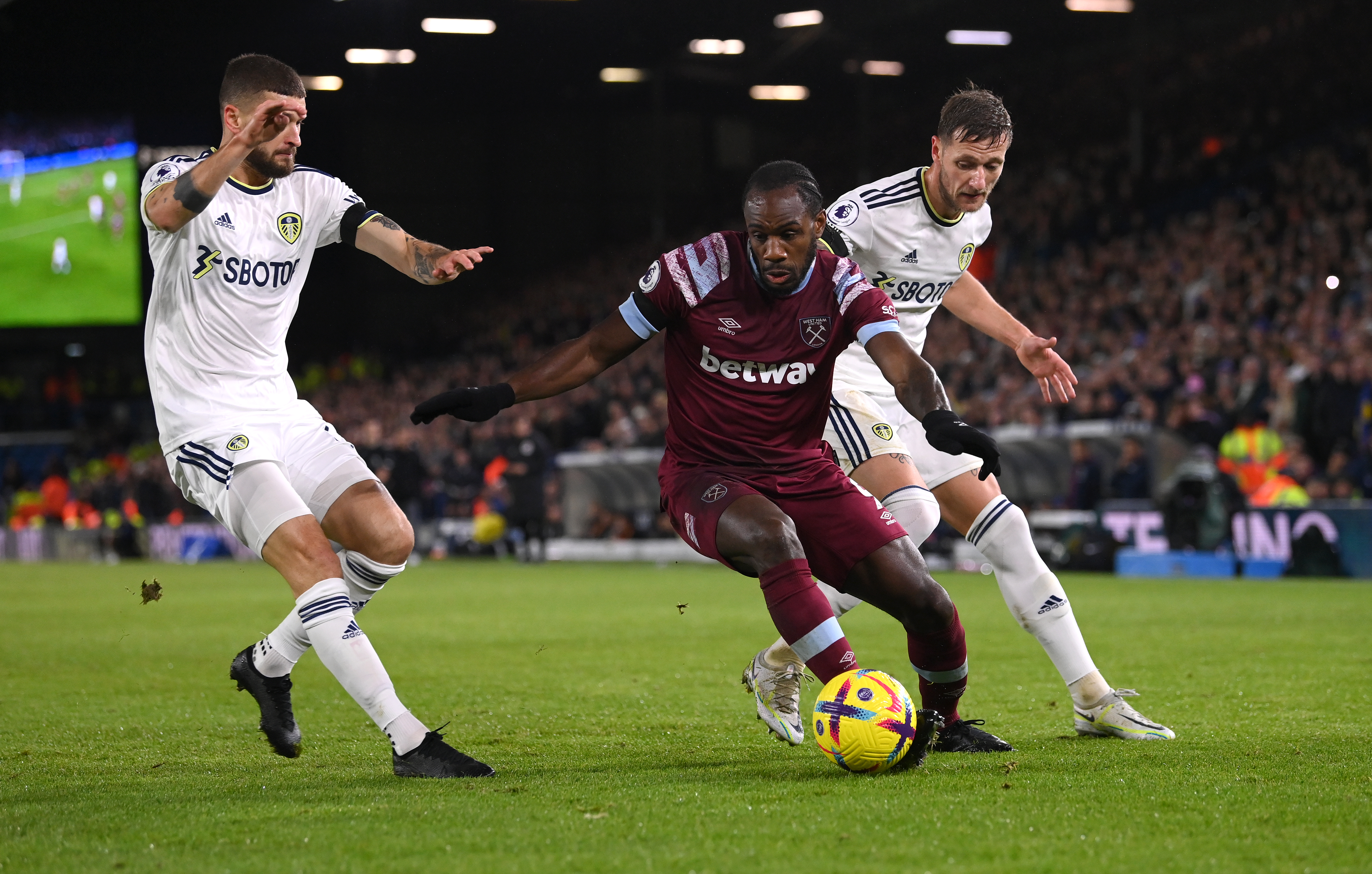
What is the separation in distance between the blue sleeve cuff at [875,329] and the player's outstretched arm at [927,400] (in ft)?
0.03

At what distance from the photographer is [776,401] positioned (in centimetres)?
488

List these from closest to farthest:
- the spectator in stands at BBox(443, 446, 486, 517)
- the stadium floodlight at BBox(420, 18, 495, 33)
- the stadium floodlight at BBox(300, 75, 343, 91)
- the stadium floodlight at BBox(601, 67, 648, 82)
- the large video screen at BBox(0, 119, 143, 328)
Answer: the spectator in stands at BBox(443, 446, 486, 517)
the stadium floodlight at BBox(420, 18, 495, 33)
the large video screen at BBox(0, 119, 143, 328)
the stadium floodlight at BBox(300, 75, 343, 91)
the stadium floodlight at BBox(601, 67, 648, 82)

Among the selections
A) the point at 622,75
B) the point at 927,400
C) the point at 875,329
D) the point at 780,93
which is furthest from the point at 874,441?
the point at 780,93

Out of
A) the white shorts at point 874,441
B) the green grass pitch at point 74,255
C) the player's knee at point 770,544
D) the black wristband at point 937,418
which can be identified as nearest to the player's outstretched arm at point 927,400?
the black wristband at point 937,418

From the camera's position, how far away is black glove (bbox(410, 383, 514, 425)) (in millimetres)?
4543

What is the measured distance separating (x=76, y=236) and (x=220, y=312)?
26453 mm

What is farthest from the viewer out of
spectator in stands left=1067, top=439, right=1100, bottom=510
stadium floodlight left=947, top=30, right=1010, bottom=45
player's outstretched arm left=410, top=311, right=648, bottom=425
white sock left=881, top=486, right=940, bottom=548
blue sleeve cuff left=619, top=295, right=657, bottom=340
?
stadium floodlight left=947, top=30, right=1010, bottom=45

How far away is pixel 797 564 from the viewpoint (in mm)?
4477

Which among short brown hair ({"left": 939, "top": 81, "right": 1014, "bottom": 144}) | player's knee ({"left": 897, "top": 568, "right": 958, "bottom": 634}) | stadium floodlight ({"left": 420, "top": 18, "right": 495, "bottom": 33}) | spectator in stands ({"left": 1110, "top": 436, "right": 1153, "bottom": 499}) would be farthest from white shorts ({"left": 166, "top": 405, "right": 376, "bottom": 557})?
stadium floodlight ({"left": 420, "top": 18, "right": 495, "bottom": 33})

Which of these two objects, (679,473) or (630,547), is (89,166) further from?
(679,473)

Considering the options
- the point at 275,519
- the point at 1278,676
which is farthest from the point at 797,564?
the point at 1278,676

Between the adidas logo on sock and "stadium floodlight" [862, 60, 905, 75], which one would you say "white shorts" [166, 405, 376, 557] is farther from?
"stadium floodlight" [862, 60, 905, 75]

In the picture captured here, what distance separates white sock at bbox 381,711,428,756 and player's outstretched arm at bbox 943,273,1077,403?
240 cm

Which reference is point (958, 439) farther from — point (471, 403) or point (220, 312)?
point (220, 312)
